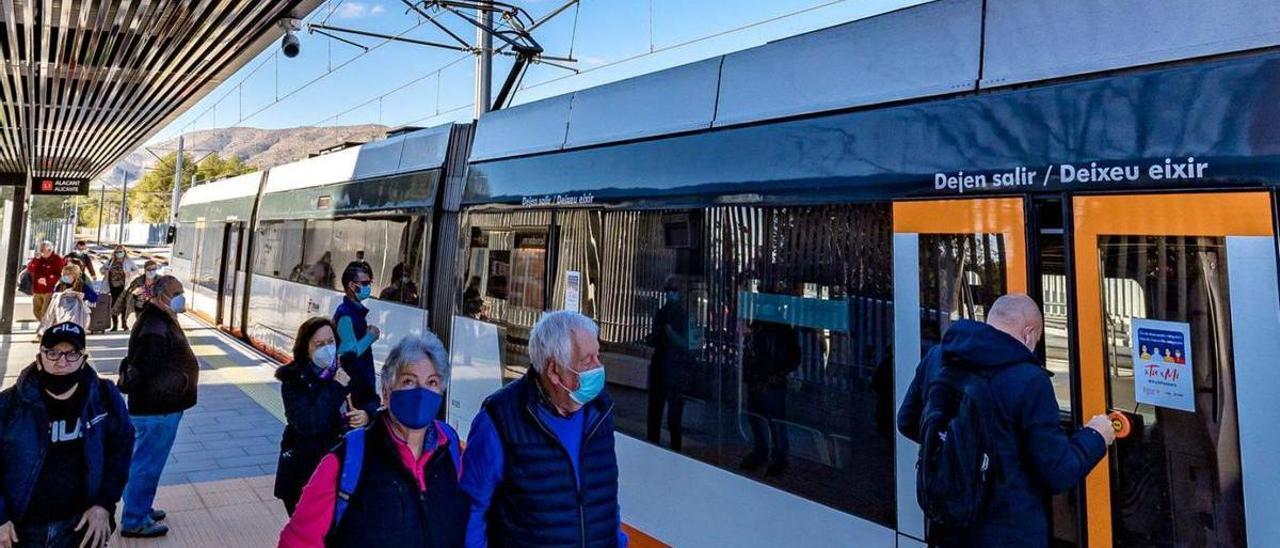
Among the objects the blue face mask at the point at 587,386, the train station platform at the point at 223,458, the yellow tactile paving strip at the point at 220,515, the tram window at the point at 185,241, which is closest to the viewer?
the blue face mask at the point at 587,386

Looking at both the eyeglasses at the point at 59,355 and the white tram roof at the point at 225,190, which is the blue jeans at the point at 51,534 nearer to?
the eyeglasses at the point at 59,355

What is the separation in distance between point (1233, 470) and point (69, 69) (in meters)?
11.8

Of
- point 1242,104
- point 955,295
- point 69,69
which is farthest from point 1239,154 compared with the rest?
point 69,69

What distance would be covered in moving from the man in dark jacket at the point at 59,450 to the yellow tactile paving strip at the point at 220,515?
6.01 feet

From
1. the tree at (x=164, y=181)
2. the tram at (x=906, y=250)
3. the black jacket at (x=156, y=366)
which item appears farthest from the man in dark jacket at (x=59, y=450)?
the tree at (x=164, y=181)

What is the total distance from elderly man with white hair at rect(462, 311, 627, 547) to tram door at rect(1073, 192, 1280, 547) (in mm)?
1760

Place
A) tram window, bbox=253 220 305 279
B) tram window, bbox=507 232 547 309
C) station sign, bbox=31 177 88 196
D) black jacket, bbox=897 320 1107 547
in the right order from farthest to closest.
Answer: station sign, bbox=31 177 88 196 → tram window, bbox=253 220 305 279 → tram window, bbox=507 232 547 309 → black jacket, bbox=897 320 1107 547

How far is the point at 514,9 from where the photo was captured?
30.5 feet

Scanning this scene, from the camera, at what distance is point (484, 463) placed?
6.89 ft

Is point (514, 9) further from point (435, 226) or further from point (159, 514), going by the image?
point (159, 514)

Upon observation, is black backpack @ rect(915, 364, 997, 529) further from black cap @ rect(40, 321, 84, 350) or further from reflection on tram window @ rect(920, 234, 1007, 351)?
black cap @ rect(40, 321, 84, 350)

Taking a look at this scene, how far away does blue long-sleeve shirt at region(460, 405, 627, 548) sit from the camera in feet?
6.84

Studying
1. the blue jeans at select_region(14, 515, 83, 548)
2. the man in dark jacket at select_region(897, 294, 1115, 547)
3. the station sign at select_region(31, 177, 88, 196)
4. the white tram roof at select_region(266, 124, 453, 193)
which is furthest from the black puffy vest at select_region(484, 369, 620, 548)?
the station sign at select_region(31, 177, 88, 196)

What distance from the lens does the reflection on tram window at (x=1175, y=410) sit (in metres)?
2.34
